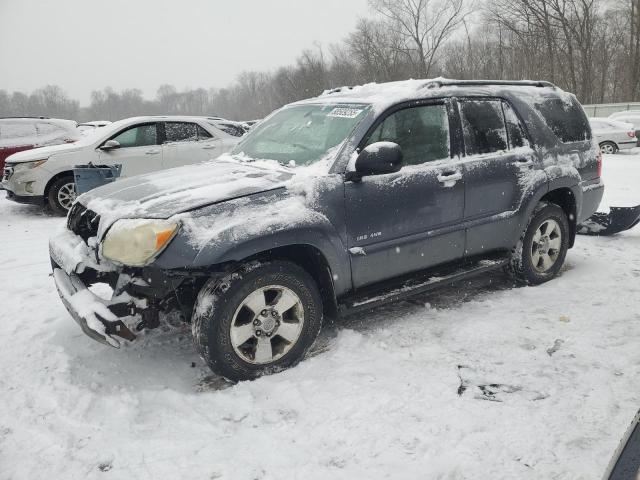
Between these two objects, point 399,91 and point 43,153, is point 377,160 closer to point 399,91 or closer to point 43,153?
point 399,91

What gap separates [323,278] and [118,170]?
16.6 feet

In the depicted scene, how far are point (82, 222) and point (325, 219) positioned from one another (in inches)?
70.5

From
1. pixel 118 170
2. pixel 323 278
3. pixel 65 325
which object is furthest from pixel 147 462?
pixel 118 170

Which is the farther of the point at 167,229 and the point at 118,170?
the point at 118,170

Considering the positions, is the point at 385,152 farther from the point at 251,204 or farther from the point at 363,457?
the point at 363,457

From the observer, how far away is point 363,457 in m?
2.52

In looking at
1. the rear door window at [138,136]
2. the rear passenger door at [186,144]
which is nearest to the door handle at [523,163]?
the rear passenger door at [186,144]

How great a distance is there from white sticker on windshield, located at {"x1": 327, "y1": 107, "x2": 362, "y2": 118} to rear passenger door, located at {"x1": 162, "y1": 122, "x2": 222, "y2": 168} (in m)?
5.70

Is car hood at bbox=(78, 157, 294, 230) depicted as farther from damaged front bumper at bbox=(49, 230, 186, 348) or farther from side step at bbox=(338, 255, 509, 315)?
side step at bbox=(338, 255, 509, 315)

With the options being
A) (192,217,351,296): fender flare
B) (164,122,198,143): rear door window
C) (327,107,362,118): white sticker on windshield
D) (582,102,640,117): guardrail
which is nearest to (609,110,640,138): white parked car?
(582,102,640,117): guardrail

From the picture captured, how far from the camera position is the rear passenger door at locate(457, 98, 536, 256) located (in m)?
4.12

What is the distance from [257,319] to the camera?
3.14 m

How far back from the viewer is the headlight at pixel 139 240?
2.88m

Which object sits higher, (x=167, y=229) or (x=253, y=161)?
(x=253, y=161)
